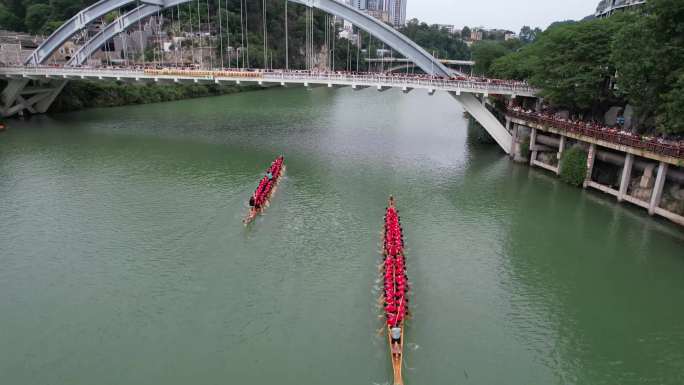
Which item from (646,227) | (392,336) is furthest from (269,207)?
(646,227)

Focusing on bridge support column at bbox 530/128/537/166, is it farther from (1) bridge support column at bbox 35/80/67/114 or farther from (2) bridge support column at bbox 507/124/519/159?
(1) bridge support column at bbox 35/80/67/114

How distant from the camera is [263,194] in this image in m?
20.4

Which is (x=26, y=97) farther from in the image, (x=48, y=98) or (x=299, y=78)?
(x=299, y=78)

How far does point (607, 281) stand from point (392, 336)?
8675 mm

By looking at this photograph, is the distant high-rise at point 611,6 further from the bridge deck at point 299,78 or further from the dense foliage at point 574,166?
the dense foliage at point 574,166

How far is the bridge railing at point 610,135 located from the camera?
757 inches

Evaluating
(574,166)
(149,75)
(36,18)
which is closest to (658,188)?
(574,166)

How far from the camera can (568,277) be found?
15.6 metres

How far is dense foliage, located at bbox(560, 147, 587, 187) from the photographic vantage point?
24.3 m

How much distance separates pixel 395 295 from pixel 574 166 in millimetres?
16383

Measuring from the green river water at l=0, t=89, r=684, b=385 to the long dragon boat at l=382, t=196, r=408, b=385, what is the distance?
1.41 ft

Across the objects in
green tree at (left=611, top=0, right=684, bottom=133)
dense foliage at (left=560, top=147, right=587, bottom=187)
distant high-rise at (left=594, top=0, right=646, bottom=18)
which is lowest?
dense foliage at (left=560, top=147, right=587, bottom=187)

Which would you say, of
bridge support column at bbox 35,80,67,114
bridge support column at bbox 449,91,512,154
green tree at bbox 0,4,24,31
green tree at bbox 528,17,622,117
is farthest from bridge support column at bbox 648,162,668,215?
green tree at bbox 0,4,24,31

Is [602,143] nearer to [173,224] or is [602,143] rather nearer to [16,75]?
[173,224]
